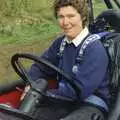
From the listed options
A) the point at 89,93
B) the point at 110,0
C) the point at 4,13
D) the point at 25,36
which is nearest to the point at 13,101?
the point at 89,93

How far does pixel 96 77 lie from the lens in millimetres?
4094

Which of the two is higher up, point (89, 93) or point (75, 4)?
point (75, 4)

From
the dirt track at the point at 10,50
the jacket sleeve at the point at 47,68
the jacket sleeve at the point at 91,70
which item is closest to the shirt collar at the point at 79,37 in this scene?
the jacket sleeve at the point at 91,70

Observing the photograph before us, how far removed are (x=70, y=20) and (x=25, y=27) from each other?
529 centimetres

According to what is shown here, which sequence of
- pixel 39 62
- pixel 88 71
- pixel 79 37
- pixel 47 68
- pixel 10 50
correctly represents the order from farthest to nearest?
pixel 10 50 < pixel 47 68 < pixel 79 37 < pixel 88 71 < pixel 39 62

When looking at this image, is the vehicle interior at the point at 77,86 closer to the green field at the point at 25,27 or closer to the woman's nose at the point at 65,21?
the woman's nose at the point at 65,21

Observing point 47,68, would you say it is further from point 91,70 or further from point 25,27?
point 25,27

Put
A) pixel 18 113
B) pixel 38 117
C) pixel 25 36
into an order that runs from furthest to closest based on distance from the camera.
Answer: pixel 25 36 → pixel 38 117 → pixel 18 113

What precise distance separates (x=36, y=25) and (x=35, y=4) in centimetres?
64

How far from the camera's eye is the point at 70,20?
414cm

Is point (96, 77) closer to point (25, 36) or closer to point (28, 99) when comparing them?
point (28, 99)

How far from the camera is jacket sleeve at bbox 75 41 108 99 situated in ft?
13.4

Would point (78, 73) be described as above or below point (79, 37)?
below

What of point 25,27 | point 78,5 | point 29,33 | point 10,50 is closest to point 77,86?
point 78,5
